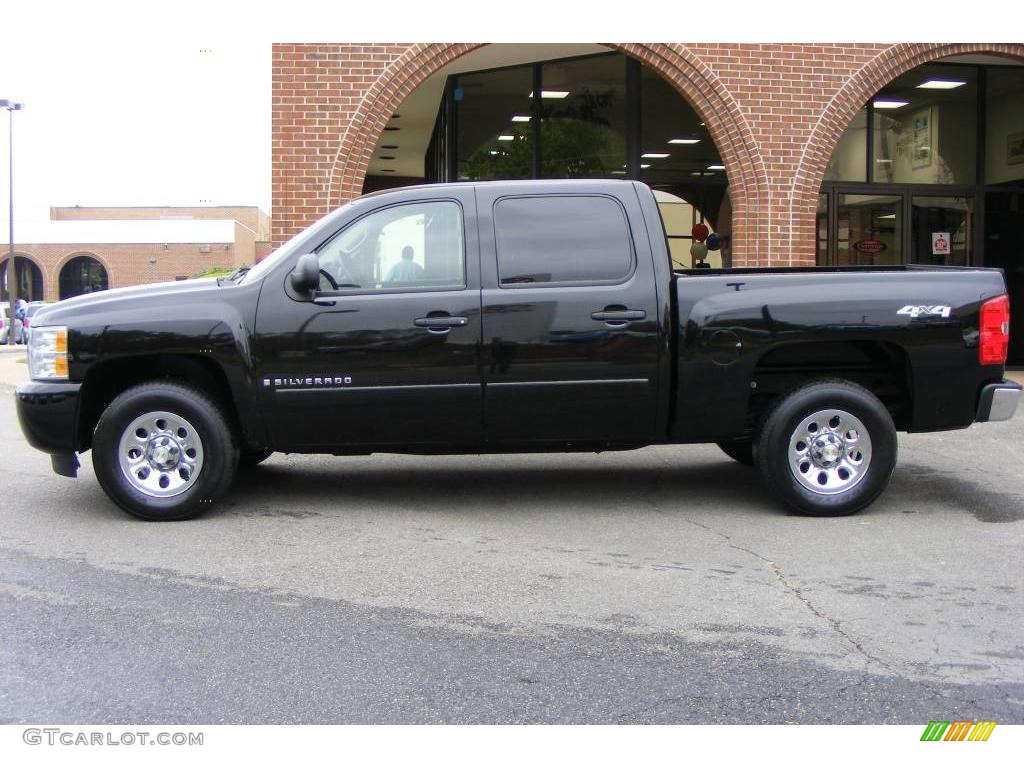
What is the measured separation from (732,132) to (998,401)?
7167 millimetres

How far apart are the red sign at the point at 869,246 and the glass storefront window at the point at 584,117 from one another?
3.59 meters

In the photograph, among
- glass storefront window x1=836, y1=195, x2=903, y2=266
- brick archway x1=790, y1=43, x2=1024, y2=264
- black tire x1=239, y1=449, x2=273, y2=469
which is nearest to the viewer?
black tire x1=239, y1=449, x2=273, y2=469

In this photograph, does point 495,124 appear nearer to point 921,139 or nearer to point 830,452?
point 921,139

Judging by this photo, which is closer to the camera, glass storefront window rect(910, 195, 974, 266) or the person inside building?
glass storefront window rect(910, 195, 974, 266)

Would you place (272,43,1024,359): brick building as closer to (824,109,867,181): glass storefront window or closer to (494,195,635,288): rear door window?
(824,109,867,181): glass storefront window

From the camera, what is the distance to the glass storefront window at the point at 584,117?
1483cm

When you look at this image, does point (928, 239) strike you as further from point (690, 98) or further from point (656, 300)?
point (656, 300)

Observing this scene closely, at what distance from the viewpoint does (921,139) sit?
1549 cm

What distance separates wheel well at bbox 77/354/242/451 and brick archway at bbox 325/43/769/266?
600 cm

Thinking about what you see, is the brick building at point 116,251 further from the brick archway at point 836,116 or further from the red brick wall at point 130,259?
the brick archway at point 836,116

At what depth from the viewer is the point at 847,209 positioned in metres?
15.2

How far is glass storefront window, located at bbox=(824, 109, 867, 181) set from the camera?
591 inches

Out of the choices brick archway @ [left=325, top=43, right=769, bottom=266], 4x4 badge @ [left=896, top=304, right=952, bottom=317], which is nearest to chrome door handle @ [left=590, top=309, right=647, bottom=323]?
4x4 badge @ [left=896, top=304, right=952, bottom=317]

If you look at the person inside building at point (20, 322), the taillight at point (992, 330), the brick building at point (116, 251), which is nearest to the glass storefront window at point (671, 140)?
the taillight at point (992, 330)
